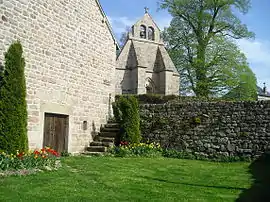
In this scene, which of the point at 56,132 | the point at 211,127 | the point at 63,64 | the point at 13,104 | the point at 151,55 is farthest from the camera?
the point at 151,55

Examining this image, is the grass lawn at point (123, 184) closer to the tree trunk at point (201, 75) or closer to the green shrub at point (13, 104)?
the green shrub at point (13, 104)

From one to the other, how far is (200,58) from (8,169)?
2307 cm

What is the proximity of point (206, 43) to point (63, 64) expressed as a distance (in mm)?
19424

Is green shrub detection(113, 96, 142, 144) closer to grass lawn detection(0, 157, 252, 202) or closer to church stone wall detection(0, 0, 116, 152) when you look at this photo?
church stone wall detection(0, 0, 116, 152)

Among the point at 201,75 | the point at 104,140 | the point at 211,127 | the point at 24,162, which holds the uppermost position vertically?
the point at 201,75

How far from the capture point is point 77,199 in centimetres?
510

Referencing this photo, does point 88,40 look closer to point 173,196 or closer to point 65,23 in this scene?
point 65,23

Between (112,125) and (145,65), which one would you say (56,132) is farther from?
(145,65)

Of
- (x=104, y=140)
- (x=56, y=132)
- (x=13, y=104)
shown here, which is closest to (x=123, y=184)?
(x=13, y=104)

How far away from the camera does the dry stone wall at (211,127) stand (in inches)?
451

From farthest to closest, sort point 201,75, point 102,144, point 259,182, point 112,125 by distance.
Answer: point 201,75, point 112,125, point 102,144, point 259,182

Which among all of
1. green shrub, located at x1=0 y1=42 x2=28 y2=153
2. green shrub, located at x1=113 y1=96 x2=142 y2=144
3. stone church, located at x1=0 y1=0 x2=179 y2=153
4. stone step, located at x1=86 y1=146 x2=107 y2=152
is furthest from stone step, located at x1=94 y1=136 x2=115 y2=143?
green shrub, located at x1=0 y1=42 x2=28 y2=153

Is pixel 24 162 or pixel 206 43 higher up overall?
pixel 206 43

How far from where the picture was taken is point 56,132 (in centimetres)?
1122
